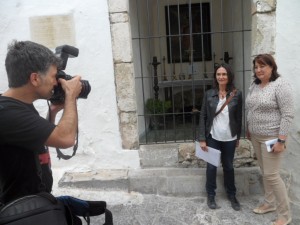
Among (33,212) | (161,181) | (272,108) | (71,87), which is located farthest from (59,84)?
(161,181)

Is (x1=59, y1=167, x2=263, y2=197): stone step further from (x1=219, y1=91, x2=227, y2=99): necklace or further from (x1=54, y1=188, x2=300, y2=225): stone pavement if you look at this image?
(x1=219, y1=91, x2=227, y2=99): necklace

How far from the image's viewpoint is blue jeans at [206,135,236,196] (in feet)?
10.9

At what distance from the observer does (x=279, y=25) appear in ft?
11.8

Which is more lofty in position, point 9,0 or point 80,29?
point 9,0

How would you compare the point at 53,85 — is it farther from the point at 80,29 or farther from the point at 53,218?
the point at 80,29

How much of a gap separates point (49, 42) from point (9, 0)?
0.64 m

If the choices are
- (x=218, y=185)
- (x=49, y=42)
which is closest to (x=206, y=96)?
(x=218, y=185)

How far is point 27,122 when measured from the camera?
1.39m

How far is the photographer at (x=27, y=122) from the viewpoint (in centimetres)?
138

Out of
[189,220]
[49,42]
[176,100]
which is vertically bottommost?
[189,220]

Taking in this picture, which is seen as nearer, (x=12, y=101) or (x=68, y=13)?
(x=12, y=101)

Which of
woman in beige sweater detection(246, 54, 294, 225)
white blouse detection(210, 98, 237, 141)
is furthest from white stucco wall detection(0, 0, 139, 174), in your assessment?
woman in beige sweater detection(246, 54, 294, 225)

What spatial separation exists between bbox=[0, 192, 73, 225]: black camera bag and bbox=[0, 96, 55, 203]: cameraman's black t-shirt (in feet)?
0.29

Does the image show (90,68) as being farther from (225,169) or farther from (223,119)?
(225,169)
